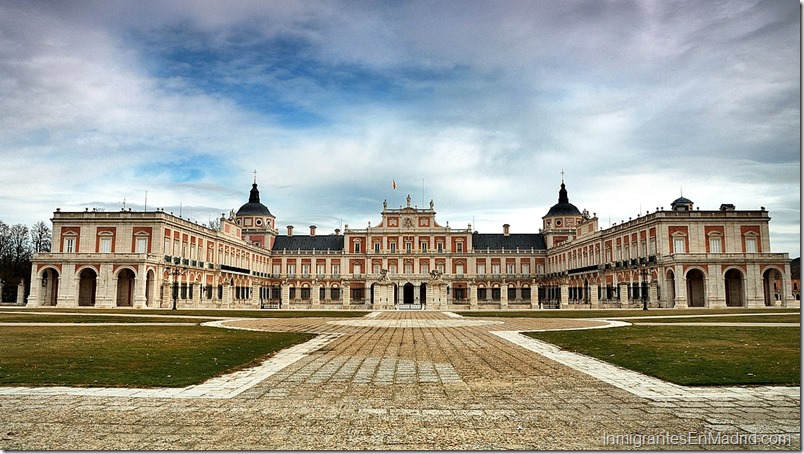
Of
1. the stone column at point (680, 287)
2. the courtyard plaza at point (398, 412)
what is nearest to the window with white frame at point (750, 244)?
the stone column at point (680, 287)

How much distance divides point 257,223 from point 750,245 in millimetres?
58941

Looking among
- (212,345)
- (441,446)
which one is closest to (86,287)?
(212,345)

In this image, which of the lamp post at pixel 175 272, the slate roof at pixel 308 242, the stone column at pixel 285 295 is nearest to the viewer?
the lamp post at pixel 175 272

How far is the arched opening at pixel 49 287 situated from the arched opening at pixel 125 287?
4.48 meters

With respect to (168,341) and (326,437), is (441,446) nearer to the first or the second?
(326,437)

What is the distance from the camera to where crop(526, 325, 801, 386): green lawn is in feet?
30.7

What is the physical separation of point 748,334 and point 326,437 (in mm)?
15060

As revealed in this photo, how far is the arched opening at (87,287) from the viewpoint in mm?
48875

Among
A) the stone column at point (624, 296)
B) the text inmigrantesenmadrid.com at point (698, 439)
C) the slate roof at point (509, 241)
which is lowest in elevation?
the text inmigrantesenmadrid.com at point (698, 439)

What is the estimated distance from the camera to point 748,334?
1662 cm

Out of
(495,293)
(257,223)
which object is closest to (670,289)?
(495,293)

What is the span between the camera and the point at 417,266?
78.9 m

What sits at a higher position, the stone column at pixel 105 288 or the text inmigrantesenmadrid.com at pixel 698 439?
the stone column at pixel 105 288

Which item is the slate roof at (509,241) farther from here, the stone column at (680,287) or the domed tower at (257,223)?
the stone column at (680,287)
